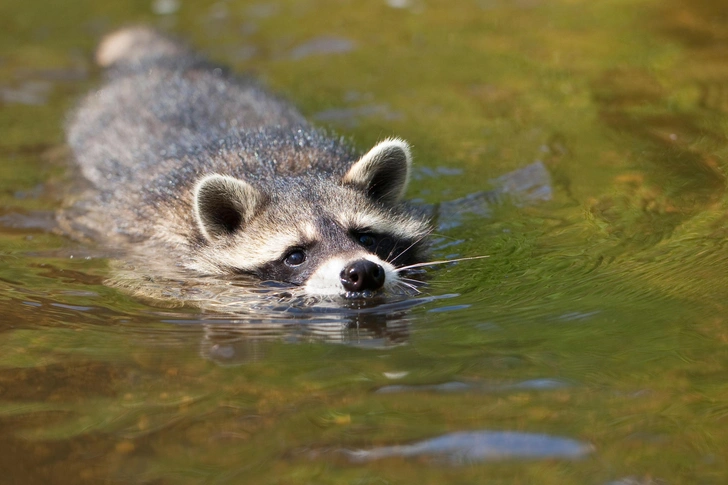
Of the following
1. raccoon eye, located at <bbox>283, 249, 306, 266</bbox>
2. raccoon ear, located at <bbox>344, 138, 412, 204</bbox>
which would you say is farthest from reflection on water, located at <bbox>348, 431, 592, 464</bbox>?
raccoon ear, located at <bbox>344, 138, 412, 204</bbox>

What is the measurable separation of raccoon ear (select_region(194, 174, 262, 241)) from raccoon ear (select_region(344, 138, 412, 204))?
82 cm

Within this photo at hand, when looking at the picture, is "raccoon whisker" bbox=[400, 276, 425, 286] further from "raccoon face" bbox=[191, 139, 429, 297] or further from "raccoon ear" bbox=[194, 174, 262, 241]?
"raccoon ear" bbox=[194, 174, 262, 241]

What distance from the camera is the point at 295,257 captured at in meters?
6.53

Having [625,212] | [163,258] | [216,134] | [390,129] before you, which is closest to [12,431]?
[163,258]

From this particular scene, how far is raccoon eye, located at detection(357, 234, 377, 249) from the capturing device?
6.79 meters

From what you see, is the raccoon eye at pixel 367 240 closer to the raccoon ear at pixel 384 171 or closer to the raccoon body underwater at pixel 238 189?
the raccoon body underwater at pixel 238 189

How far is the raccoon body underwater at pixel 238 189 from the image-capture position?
21.3ft

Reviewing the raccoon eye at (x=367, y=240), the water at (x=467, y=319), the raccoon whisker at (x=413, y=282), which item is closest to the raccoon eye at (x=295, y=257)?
the water at (x=467, y=319)

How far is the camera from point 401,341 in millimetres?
5449

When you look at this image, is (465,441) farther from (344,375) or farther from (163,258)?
(163,258)

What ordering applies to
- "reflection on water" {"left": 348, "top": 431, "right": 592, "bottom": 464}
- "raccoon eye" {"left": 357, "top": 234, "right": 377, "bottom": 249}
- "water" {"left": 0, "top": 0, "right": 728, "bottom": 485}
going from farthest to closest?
"raccoon eye" {"left": 357, "top": 234, "right": 377, "bottom": 249} → "water" {"left": 0, "top": 0, "right": 728, "bottom": 485} → "reflection on water" {"left": 348, "top": 431, "right": 592, "bottom": 464}

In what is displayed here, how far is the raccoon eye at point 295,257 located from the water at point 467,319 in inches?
15.2

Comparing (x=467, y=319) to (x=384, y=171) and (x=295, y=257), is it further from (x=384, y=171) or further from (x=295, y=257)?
(x=384, y=171)

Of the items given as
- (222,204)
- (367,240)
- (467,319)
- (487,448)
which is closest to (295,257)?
(367,240)
